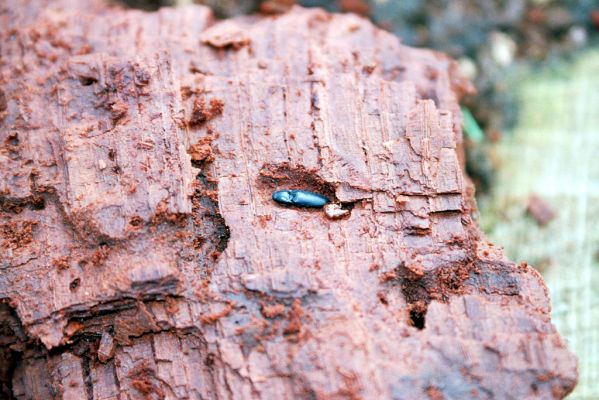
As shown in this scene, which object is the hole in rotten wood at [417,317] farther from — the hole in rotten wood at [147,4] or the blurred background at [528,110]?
the hole in rotten wood at [147,4]

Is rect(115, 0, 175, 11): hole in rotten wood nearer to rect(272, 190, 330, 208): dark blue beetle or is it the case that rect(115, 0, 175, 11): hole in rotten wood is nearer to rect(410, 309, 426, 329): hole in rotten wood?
rect(272, 190, 330, 208): dark blue beetle

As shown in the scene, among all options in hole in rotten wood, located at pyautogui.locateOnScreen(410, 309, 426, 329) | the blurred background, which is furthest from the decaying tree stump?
the blurred background

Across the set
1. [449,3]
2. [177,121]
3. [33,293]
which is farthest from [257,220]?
[449,3]

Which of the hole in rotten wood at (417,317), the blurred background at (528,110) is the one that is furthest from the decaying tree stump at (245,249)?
the blurred background at (528,110)

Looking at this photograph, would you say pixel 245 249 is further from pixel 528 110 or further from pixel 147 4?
pixel 528 110

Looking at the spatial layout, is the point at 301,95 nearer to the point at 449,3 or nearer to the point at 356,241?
Result: the point at 356,241

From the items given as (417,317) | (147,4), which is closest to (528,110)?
(417,317)
